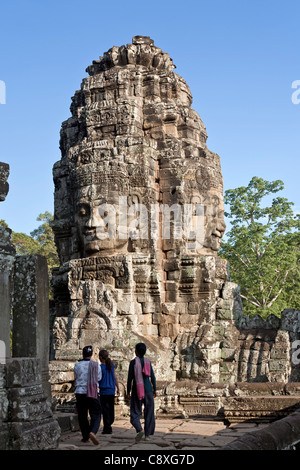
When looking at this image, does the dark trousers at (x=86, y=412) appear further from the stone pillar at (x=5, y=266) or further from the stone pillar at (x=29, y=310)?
the stone pillar at (x=5, y=266)

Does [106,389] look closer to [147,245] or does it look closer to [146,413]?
[146,413]

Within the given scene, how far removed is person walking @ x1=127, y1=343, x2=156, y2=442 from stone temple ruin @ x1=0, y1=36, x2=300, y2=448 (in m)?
4.24

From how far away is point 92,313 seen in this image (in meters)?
14.3

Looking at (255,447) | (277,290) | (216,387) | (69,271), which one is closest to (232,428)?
(216,387)

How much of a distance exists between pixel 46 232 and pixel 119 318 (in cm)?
2031

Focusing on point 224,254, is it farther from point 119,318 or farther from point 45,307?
point 45,307

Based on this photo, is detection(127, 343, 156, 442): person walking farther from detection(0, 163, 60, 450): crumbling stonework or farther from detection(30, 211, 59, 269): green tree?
detection(30, 211, 59, 269): green tree

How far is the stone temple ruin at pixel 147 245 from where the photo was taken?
14.2 meters

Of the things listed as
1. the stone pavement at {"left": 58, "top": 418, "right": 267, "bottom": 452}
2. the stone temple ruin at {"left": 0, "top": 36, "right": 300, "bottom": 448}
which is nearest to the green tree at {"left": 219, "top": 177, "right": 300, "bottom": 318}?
the stone temple ruin at {"left": 0, "top": 36, "right": 300, "bottom": 448}

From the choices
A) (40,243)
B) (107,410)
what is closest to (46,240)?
(40,243)

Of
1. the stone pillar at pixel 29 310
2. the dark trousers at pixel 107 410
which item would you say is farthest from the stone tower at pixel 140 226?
the stone pillar at pixel 29 310

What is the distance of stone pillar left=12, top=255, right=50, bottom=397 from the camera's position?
26.2ft

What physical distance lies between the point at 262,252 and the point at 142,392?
18.7m

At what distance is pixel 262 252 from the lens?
25516 mm
